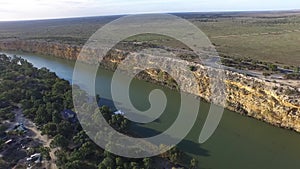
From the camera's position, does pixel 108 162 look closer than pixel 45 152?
Yes

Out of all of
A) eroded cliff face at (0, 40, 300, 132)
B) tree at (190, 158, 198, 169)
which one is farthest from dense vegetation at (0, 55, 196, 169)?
eroded cliff face at (0, 40, 300, 132)

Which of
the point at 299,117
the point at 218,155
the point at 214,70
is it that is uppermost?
the point at 214,70

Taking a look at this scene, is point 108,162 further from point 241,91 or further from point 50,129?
point 241,91

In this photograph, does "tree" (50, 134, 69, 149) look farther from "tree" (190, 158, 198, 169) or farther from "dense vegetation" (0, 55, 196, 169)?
"tree" (190, 158, 198, 169)

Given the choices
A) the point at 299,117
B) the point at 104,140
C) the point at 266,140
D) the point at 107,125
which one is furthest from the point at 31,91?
the point at 299,117

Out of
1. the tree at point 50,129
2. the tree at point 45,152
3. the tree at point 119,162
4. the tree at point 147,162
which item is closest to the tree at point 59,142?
the tree at point 45,152

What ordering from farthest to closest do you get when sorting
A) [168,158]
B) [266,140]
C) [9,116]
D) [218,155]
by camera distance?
1. [9,116]
2. [266,140]
3. [218,155]
4. [168,158]

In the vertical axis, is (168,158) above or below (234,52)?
below

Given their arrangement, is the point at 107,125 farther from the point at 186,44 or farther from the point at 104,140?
the point at 186,44

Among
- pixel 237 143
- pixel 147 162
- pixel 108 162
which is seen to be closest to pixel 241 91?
pixel 237 143

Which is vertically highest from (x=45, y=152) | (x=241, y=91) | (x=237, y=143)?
(x=241, y=91)
